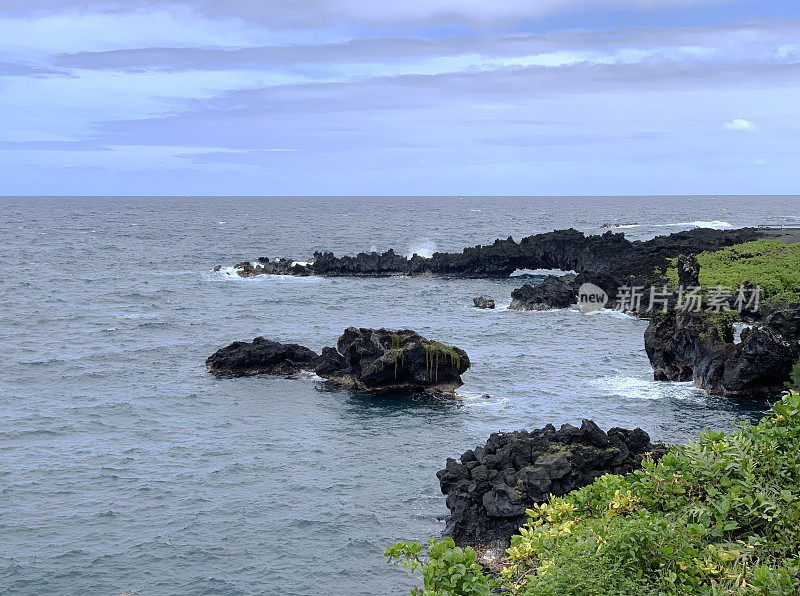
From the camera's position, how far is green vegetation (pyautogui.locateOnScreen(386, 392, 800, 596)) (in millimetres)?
12320

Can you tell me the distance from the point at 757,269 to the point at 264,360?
4512cm

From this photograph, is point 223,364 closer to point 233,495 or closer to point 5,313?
point 233,495

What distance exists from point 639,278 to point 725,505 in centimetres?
6555

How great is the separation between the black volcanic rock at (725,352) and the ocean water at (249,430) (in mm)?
1565

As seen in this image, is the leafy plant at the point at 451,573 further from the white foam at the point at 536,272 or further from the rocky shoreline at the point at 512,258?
the white foam at the point at 536,272

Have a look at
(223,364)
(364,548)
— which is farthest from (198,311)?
(364,548)

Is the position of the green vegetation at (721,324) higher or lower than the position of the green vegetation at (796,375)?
higher

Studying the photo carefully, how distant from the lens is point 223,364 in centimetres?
5303

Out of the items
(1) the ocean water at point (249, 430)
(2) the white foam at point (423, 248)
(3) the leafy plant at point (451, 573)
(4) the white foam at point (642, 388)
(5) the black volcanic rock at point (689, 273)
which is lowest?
(1) the ocean water at point (249, 430)

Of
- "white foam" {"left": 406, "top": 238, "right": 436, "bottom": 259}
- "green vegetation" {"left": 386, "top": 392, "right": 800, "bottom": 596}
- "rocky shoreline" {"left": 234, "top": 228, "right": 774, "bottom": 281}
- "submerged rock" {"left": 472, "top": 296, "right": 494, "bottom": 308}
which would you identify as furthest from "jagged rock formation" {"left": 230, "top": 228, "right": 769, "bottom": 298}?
"green vegetation" {"left": 386, "top": 392, "right": 800, "bottom": 596}

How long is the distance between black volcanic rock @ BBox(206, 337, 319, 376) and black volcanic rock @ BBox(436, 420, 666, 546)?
23.7 meters

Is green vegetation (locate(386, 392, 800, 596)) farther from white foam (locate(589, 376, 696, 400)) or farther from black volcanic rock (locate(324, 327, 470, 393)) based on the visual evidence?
black volcanic rock (locate(324, 327, 470, 393))

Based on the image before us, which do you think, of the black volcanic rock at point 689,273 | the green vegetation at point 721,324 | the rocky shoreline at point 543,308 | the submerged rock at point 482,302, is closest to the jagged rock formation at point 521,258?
the rocky shoreline at point 543,308

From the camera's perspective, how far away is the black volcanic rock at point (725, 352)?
139 ft
